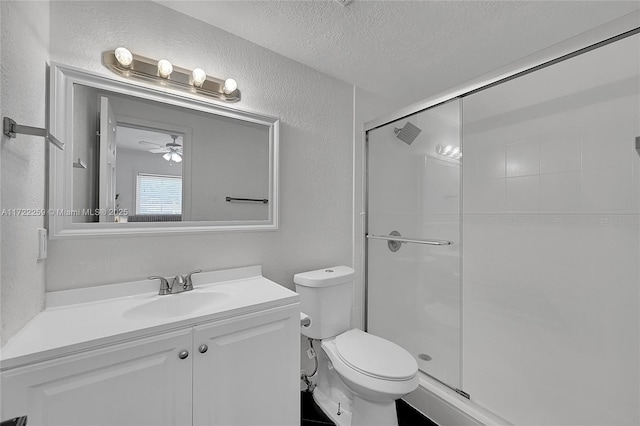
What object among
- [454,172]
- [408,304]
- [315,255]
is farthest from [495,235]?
[315,255]

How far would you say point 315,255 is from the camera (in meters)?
1.88

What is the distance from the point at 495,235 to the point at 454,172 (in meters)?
0.52

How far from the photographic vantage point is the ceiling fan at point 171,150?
1370mm

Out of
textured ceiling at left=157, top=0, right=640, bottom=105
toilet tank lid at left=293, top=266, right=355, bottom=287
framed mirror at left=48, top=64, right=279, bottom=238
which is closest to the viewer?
framed mirror at left=48, top=64, right=279, bottom=238

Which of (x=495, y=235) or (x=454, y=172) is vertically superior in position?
(x=454, y=172)

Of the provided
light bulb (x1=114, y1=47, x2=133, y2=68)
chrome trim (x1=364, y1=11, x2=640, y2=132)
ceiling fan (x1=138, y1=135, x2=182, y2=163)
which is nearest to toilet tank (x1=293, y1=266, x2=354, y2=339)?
ceiling fan (x1=138, y1=135, x2=182, y2=163)

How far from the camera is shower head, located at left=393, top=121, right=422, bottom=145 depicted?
6.06 ft

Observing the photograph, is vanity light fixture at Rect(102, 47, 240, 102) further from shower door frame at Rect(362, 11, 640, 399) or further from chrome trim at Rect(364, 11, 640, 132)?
chrome trim at Rect(364, 11, 640, 132)

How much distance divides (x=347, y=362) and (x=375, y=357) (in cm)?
14

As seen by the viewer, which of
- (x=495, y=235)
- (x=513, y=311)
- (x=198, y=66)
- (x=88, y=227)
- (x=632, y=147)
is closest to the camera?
(x=88, y=227)

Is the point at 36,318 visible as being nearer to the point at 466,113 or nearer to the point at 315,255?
the point at 315,255

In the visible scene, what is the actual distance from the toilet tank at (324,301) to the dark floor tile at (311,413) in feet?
1.49

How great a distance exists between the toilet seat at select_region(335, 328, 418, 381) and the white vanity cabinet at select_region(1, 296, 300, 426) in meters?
0.31

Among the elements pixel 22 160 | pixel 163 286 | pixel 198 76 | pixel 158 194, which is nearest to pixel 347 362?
pixel 163 286
